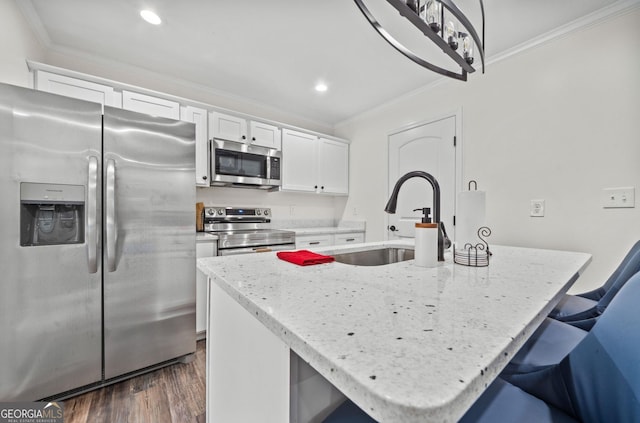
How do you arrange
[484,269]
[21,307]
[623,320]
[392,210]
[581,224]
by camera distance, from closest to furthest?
[623,320]
[484,269]
[392,210]
[21,307]
[581,224]

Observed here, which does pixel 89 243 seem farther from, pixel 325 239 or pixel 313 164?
pixel 313 164

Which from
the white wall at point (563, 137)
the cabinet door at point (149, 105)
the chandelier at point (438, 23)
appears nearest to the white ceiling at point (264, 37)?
the white wall at point (563, 137)

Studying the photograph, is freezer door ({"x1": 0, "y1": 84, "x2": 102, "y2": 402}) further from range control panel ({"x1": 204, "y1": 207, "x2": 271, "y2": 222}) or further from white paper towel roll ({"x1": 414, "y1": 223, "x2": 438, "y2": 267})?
white paper towel roll ({"x1": 414, "y1": 223, "x2": 438, "y2": 267})

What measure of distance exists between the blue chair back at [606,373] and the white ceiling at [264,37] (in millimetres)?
1964

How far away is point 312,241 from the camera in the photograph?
3068mm

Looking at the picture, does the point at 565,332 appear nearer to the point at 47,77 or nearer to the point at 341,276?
the point at 341,276

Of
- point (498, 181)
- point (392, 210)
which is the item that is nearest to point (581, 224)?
point (498, 181)

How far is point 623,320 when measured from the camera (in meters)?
0.47

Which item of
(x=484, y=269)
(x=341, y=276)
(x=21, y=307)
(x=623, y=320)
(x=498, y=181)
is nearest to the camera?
(x=623, y=320)

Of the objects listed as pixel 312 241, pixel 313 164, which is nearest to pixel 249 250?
pixel 312 241

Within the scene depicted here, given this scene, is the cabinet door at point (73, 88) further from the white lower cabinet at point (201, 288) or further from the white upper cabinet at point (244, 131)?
the white lower cabinet at point (201, 288)

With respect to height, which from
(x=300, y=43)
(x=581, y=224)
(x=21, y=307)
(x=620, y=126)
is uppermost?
(x=300, y=43)

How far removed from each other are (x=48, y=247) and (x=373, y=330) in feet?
6.24

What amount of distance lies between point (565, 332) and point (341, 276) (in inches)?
34.3
